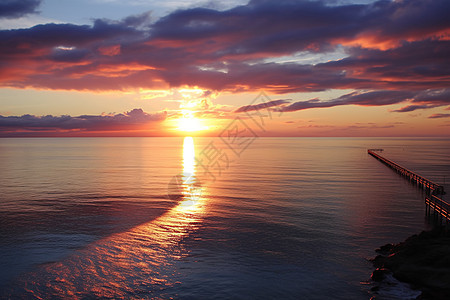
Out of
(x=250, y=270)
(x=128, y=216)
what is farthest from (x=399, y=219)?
(x=128, y=216)

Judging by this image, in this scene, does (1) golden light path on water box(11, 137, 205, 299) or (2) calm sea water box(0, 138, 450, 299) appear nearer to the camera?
(1) golden light path on water box(11, 137, 205, 299)

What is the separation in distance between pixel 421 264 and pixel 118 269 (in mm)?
19238

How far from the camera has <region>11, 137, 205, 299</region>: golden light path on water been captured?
18375mm

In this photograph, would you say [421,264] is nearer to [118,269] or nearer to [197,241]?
[197,241]

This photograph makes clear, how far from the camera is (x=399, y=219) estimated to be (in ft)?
111

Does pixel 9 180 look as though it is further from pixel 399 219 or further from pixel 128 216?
pixel 399 219

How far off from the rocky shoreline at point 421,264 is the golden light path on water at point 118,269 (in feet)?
43.4

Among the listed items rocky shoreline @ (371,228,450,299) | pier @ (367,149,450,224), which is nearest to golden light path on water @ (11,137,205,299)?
rocky shoreline @ (371,228,450,299)

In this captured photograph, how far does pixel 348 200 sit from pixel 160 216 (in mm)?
24942

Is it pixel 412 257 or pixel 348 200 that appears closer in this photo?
pixel 412 257

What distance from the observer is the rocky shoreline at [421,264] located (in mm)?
17406

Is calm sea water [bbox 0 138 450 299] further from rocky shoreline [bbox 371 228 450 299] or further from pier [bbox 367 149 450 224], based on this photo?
pier [bbox 367 149 450 224]

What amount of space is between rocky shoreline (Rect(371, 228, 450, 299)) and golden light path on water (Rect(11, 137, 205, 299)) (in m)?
13.2

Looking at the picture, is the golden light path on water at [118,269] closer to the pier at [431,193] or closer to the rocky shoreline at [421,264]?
the rocky shoreline at [421,264]
